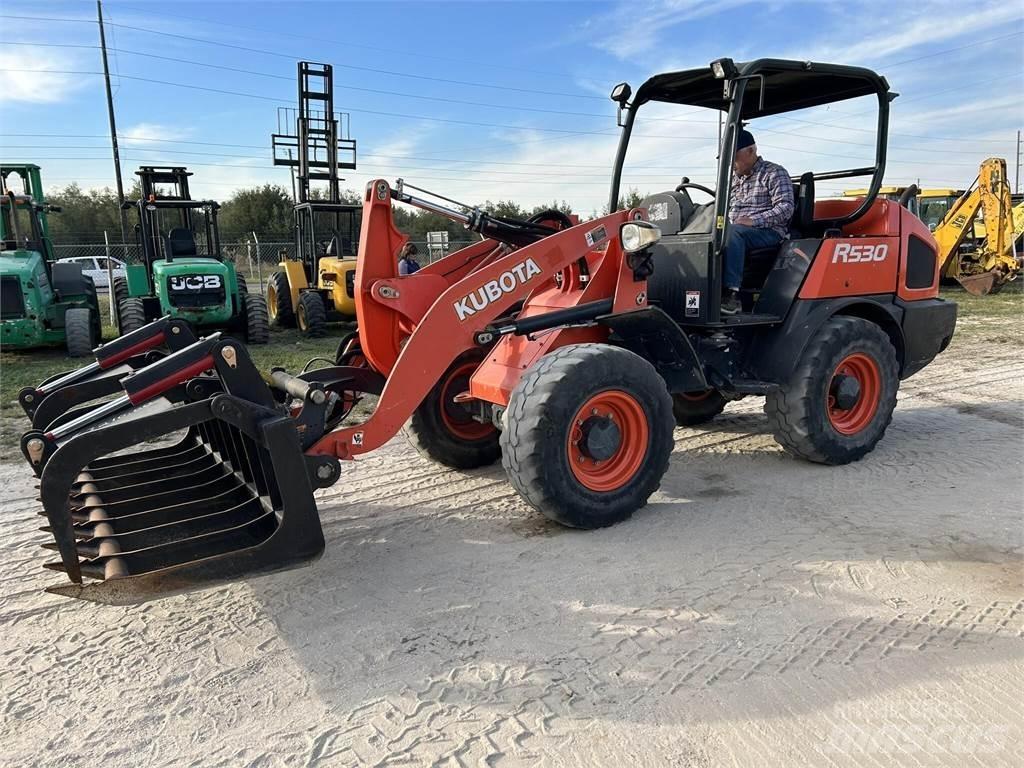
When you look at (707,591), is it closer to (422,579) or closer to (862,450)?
(422,579)

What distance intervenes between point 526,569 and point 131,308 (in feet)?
32.2

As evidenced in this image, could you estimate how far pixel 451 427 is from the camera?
514 centimetres

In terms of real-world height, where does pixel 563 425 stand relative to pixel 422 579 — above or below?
above

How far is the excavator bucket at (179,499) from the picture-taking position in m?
2.80

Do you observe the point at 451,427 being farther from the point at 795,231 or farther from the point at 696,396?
the point at 795,231

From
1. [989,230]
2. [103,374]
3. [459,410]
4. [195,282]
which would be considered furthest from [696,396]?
[989,230]

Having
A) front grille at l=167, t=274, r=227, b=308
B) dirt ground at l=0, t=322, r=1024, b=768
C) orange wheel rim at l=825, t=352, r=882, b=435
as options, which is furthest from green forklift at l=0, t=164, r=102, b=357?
orange wheel rim at l=825, t=352, r=882, b=435

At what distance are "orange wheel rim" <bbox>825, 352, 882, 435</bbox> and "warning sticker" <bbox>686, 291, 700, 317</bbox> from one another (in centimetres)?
114

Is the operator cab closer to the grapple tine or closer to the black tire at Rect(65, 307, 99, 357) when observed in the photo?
the grapple tine

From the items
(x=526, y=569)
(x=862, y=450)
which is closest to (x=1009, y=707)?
(x=526, y=569)

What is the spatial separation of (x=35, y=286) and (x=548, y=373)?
32.1 ft

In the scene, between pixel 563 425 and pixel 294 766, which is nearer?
pixel 294 766

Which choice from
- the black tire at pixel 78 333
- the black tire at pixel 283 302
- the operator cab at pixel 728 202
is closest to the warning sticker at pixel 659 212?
the operator cab at pixel 728 202

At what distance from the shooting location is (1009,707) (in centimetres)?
256
